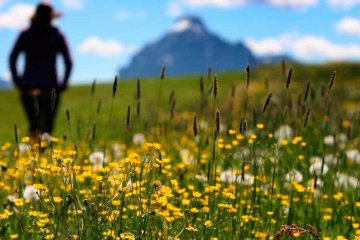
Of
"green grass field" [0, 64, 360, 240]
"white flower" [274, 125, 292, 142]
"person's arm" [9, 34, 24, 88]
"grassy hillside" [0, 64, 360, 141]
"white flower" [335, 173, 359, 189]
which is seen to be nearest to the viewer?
"green grass field" [0, 64, 360, 240]

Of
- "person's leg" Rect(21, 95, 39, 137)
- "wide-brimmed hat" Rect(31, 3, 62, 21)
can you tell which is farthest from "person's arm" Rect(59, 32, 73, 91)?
"person's leg" Rect(21, 95, 39, 137)

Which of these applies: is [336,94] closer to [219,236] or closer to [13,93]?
[219,236]

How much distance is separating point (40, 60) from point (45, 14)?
30.3 inches

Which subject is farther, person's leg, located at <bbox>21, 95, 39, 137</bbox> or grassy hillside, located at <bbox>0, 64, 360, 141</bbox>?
grassy hillside, located at <bbox>0, 64, 360, 141</bbox>

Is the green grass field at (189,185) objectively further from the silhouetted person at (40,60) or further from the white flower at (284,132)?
the silhouetted person at (40,60)

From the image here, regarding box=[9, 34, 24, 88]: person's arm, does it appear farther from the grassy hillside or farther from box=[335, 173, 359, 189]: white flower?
the grassy hillside

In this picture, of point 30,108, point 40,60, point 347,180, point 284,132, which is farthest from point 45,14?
point 347,180

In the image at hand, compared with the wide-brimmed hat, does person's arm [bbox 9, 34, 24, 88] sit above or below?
below

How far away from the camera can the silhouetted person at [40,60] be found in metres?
9.99

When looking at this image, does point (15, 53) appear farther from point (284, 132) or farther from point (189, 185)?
point (189, 185)

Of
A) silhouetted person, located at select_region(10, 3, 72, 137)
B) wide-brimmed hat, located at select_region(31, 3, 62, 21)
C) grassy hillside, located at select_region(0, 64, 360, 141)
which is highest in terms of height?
wide-brimmed hat, located at select_region(31, 3, 62, 21)

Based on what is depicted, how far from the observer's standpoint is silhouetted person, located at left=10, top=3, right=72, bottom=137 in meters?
9.99

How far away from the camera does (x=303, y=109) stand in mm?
5906

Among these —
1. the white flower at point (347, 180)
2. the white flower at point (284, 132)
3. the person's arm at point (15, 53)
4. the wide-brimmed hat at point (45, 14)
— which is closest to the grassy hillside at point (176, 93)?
the person's arm at point (15, 53)
